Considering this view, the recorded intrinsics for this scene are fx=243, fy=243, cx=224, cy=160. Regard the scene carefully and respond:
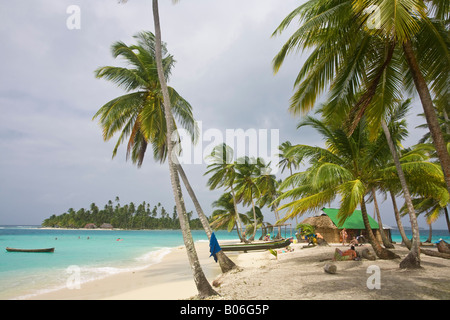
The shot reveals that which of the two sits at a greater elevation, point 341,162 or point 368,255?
point 341,162

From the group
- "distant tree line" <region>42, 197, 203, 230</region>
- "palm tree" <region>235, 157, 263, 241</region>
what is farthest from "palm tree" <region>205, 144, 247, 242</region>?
"distant tree line" <region>42, 197, 203, 230</region>

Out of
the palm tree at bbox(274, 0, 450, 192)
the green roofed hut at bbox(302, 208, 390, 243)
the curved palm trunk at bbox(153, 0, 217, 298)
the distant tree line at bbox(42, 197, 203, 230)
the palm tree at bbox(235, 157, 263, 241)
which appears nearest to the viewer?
the palm tree at bbox(274, 0, 450, 192)

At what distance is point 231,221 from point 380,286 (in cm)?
2449

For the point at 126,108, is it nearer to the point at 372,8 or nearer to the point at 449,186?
the point at 372,8

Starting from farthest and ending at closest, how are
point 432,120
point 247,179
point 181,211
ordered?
point 247,179, point 181,211, point 432,120

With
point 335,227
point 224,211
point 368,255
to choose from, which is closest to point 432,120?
point 368,255

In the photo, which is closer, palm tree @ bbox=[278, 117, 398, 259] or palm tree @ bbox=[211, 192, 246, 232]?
palm tree @ bbox=[278, 117, 398, 259]

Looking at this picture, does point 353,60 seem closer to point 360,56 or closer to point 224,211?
point 360,56

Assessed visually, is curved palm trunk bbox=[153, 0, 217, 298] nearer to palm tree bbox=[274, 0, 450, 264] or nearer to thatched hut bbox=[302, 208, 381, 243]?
palm tree bbox=[274, 0, 450, 264]

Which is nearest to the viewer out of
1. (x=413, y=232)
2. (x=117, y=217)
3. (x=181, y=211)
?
(x=181, y=211)

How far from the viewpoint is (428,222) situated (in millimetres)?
22859

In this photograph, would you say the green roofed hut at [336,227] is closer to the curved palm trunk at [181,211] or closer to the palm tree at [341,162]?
the palm tree at [341,162]

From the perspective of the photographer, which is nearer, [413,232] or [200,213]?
[413,232]

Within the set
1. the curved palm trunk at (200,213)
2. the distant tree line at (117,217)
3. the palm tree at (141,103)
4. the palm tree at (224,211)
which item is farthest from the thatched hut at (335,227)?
the distant tree line at (117,217)
